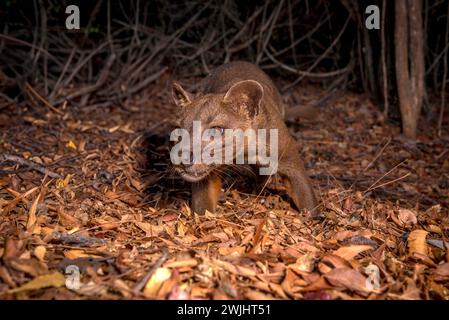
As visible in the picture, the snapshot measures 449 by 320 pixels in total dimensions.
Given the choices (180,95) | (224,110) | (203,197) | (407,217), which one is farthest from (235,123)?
(407,217)

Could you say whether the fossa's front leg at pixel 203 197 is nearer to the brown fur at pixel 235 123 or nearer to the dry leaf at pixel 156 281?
the brown fur at pixel 235 123

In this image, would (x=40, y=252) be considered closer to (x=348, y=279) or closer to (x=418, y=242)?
(x=348, y=279)

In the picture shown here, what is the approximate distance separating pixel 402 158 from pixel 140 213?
12.1 feet

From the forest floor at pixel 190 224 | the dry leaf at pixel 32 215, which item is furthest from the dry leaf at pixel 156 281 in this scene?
the dry leaf at pixel 32 215

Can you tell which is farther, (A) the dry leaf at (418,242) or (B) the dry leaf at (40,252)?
(A) the dry leaf at (418,242)

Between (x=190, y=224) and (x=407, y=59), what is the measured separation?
4.37 metres

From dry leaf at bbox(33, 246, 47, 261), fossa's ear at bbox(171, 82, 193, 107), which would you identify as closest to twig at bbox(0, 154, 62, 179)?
fossa's ear at bbox(171, 82, 193, 107)

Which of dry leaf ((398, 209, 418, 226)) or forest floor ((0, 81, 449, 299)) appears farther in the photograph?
dry leaf ((398, 209, 418, 226))

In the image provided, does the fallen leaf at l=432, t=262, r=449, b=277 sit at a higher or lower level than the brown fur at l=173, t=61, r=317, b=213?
lower

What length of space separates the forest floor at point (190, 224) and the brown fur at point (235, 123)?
0.18 m

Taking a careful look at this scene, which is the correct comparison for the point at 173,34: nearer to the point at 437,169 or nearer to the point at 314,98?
the point at 314,98

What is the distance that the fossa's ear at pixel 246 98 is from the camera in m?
4.01

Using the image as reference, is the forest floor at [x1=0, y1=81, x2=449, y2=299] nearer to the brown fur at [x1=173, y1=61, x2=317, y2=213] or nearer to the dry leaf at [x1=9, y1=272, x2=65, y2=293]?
the dry leaf at [x1=9, y1=272, x2=65, y2=293]

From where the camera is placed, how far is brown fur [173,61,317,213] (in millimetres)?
3971
